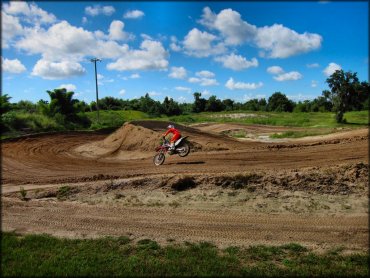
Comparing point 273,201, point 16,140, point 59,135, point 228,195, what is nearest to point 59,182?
point 228,195

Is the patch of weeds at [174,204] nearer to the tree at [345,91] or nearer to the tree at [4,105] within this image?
the tree at [4,105]

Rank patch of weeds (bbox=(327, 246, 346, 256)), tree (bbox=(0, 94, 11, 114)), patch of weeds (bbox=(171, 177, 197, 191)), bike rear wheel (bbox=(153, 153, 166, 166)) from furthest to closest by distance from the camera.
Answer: tree (bbox=(0, 94, 11, 114)) → bike rear wheel (bbox=(153, 153, 166, 166)) → patch of weeds (bbox=(171, 177, 197, 191)) → patch of weeds (bbox=(327, 246, 346, 256))

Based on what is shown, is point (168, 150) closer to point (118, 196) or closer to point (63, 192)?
point (118, 196)

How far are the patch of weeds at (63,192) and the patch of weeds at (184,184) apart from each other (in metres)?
4.02

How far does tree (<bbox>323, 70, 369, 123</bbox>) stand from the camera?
1849 inches

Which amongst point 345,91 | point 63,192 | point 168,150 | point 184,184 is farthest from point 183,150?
point 345,91

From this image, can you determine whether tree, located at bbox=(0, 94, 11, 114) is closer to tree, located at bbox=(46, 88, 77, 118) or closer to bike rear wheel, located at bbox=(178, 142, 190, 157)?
tree, located at bbox=(46, 88, 77, 118)

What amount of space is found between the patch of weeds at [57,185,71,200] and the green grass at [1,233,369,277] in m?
4.22

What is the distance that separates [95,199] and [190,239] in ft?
16.3

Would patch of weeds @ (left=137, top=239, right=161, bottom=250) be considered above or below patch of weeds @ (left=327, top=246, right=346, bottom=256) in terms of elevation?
above

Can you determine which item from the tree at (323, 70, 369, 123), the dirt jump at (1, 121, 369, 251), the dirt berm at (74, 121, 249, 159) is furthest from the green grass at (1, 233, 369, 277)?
the tree at (323, 70, 369, 123)

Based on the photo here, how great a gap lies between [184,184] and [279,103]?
3569 inches

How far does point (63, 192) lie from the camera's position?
→ 46.6 feet

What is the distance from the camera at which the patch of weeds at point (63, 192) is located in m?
13.9
